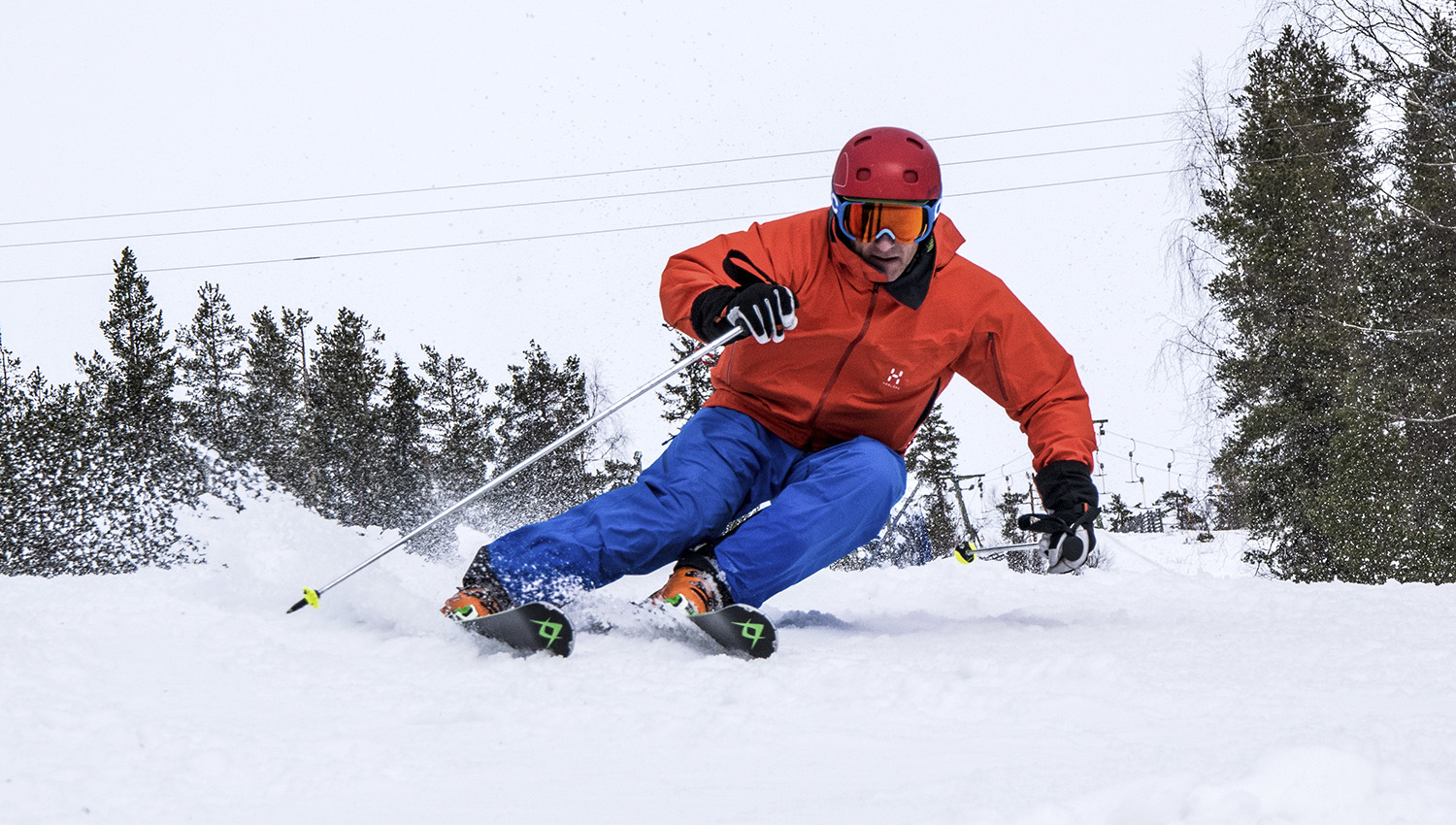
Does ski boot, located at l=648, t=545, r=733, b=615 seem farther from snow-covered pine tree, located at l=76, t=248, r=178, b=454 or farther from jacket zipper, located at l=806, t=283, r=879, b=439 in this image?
snow-covered pine tree, located at l=76, t=248, r=178, b=454

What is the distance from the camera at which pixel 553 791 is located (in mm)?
1349

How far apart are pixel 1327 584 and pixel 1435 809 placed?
2.65 m

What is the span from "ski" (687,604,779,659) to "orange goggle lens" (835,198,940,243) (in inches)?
43.1

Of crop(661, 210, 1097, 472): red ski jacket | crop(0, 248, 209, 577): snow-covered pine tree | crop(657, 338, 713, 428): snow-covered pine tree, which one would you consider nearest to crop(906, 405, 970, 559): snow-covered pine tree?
crop(657, 338, 713, 428): snow-covered pine tree

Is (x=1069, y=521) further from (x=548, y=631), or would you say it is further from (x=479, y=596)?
(x=479, y=596)

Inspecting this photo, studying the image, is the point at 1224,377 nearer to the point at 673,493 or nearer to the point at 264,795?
the point at 673,493

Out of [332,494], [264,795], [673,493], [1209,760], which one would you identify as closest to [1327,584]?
[673,493]

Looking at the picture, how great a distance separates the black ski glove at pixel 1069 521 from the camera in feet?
8.91

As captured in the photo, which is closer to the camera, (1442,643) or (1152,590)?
(1442,643)

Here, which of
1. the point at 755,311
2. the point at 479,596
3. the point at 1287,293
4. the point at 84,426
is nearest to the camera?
the point at 479,596

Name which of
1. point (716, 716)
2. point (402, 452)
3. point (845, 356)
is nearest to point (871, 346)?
point (845, 356)

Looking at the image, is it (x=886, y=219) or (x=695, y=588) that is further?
(x=886, y=219)

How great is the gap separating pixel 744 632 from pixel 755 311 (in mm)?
814

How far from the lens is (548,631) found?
219cm
